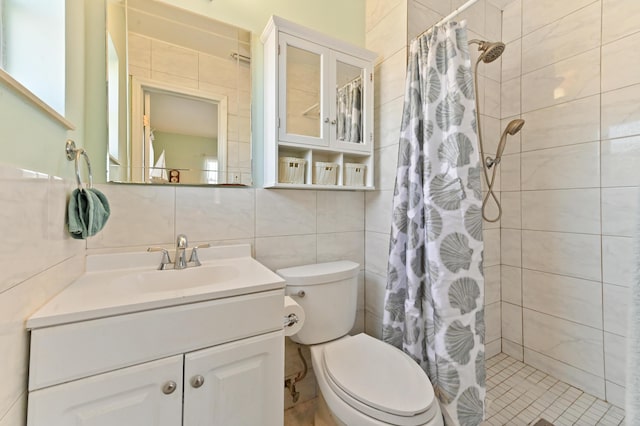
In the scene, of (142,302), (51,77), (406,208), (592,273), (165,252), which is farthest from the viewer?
(592,273)

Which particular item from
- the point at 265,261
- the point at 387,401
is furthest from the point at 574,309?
the point at 265,261

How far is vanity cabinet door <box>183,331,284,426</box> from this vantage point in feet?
2.68

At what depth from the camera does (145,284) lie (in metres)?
1.04

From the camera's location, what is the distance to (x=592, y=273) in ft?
4.81

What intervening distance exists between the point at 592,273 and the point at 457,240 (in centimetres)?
99

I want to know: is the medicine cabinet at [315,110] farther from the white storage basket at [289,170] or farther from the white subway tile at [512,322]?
the white subway tile at [512,322]

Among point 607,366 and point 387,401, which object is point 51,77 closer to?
point 387,401

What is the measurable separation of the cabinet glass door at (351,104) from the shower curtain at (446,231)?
30 cm

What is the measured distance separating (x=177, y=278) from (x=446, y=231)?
117 centimetres

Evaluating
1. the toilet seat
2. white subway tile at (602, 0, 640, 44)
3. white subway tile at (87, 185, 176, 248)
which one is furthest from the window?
white subway tile at (602, 0, 640, 44)

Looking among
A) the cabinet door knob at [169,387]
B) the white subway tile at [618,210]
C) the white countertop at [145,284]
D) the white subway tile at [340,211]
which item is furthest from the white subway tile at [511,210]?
the cabinet door knob at [169,387]

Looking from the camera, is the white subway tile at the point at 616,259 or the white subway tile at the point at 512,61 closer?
the white subway tile at the point at 616,259

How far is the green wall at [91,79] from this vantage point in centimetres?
65

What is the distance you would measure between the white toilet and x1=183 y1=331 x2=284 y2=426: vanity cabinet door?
24cm
